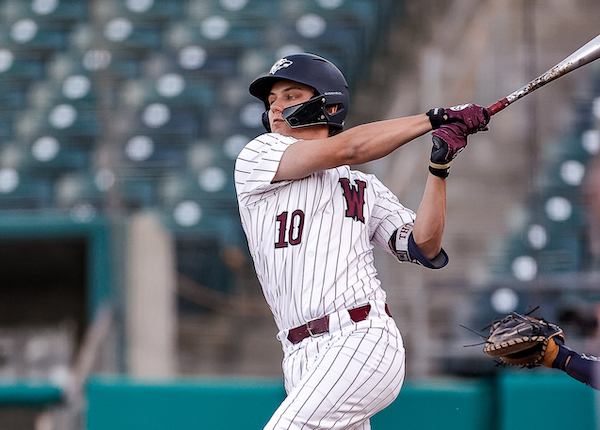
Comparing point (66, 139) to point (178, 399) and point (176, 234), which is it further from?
point (178, 399)

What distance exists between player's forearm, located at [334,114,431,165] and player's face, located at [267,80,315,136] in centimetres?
34

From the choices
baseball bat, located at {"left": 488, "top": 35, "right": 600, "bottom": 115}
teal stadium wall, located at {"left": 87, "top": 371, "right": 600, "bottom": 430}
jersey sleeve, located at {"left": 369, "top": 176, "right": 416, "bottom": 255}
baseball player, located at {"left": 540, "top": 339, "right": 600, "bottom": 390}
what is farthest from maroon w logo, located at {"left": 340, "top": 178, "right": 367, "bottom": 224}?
teal stadium wall, located at {"left": 87, "top": 371, "right": 600, "bottom": 430}

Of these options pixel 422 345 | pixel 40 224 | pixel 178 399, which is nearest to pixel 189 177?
pixel 40 224

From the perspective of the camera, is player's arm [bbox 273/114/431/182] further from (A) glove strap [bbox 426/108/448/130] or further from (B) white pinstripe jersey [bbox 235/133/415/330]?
(B) white pinstripe jersey [bbox 235/133/415/330]

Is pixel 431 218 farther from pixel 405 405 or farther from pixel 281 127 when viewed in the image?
pixel 405 405

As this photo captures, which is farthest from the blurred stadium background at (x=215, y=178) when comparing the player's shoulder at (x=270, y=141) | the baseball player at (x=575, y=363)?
the player's shoulder at (x=270, y=141)

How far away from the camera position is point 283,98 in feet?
7.30

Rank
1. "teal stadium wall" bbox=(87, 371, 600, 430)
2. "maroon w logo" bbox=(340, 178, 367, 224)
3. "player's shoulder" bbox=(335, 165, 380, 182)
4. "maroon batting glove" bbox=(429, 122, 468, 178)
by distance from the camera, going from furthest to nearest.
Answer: "teal stadium wall" bbox=(87, 371, 600, 430), "player's shoulder" bbox=(335, 165, 380, 182), "maroon w logo" bbox=(340, 178, 367, 224), "maroon batting glove" bbox=(429, 122, 468, 178)

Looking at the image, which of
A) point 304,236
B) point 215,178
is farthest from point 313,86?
point 215,178

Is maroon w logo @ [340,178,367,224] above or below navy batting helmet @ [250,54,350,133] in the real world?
below

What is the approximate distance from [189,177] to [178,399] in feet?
9.42

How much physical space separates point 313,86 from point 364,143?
0.36 m

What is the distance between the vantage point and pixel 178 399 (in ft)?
11.0

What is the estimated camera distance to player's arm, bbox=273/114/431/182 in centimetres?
188
